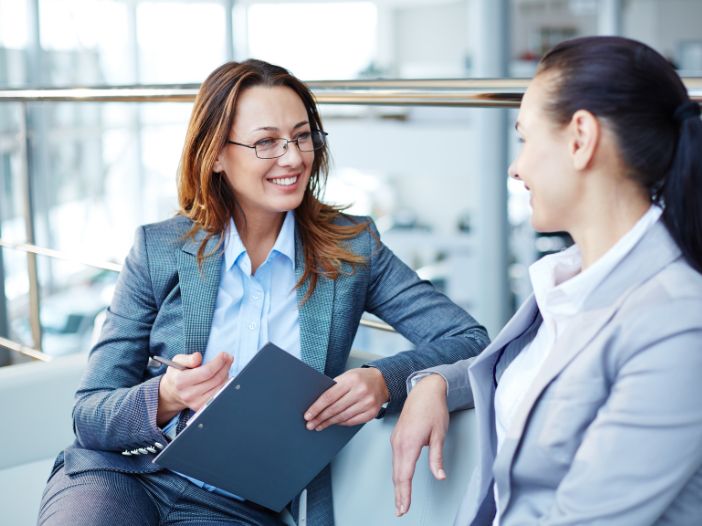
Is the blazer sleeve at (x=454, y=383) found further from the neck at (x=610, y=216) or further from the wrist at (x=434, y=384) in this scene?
the neck at (x=610, y=216)

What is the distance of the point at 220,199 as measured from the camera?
174 centimetres

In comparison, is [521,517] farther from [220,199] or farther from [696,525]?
[220,199]

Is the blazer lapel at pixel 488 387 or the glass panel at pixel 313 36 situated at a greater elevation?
the glass panel at pixel 313 36

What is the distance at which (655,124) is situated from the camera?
99 centimetres

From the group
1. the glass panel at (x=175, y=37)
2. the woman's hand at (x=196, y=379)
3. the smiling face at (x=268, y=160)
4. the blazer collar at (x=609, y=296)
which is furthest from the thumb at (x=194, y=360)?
the glass panel at (x=175, y=37)

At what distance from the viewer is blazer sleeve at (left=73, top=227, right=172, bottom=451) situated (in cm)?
151

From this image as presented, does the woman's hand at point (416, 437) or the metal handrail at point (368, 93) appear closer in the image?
the woman's hand at point (416, 437)

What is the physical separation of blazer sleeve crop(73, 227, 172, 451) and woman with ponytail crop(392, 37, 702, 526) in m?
0.69

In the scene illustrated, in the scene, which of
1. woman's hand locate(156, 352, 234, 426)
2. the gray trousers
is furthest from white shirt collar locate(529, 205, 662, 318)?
the gray trousers

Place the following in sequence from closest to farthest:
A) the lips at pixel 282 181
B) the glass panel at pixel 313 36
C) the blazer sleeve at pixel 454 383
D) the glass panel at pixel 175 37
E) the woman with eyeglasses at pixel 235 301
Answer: the blazer sleeve at pixel 454 383 → the woman with eyeglasses at pixel 235 301 → the lips at pixel 282 181 → the glass panel at pixel 175 37 → the glass panel at pixel 313 36

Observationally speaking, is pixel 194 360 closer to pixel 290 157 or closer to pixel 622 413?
pixel 290 157

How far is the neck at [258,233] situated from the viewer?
173 centimetres

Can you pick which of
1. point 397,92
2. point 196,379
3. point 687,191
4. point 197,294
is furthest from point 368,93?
point 687,191

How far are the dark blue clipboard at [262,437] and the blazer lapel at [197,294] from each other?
287mm
